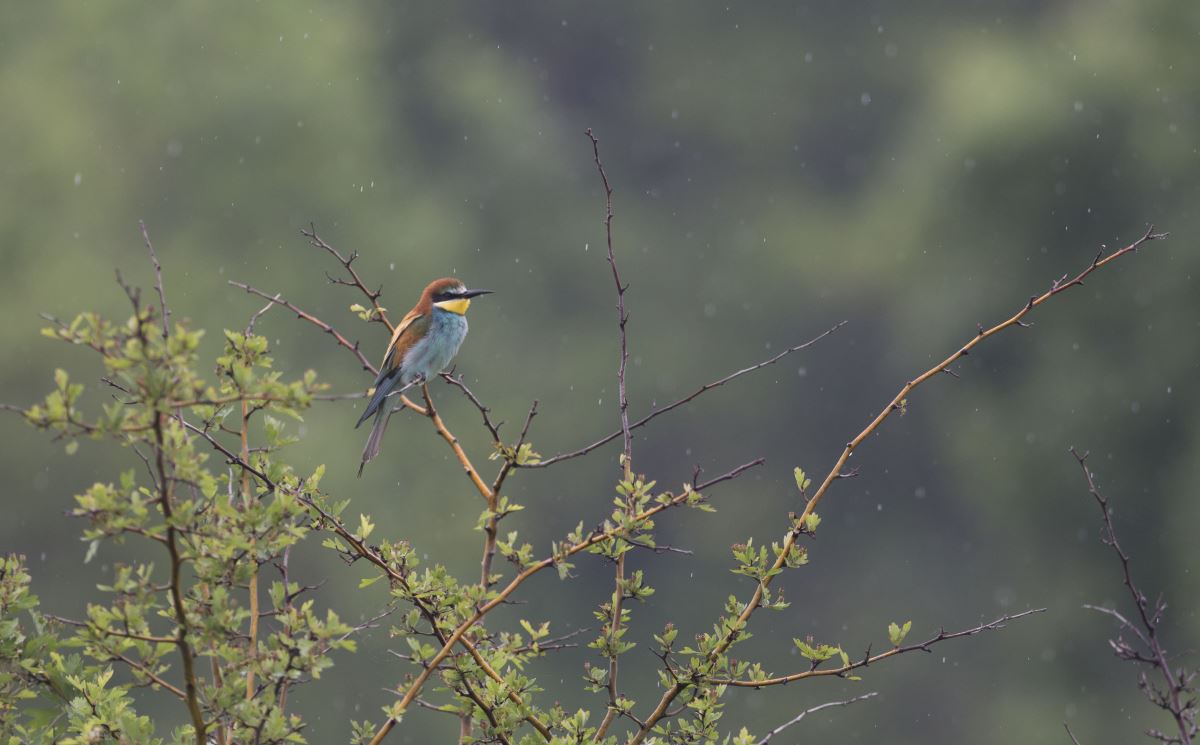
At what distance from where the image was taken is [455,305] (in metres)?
4.66

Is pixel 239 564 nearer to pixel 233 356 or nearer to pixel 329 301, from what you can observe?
pixel 233 356

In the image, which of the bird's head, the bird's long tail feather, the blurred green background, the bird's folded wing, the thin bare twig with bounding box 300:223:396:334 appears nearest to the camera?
the thin bare twig with bounding box 300:223:396:334

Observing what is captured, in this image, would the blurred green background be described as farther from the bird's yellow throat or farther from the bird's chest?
the bird's chest

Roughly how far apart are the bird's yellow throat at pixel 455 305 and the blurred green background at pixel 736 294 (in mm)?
9858

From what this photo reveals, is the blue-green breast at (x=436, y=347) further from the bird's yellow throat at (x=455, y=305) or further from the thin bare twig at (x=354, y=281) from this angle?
the thin bare twig at (x=354, y=281)

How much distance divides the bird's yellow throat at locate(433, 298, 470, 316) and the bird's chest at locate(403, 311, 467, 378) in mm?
26

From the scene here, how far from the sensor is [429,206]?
55.8ft

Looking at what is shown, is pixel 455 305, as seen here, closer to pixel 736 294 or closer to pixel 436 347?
pixel 436 347

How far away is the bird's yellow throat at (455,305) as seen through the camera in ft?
15.1

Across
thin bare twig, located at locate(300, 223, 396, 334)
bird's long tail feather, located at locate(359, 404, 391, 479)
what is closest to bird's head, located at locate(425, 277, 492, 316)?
bird's long tail feather, located at locate(359, 404, 391, 479)

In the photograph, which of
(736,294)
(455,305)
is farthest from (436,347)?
(736,294)

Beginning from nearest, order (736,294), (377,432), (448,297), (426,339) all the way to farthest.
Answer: (377,432), (426,339), (448,297), (736,294)

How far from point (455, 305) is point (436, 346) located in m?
0.29

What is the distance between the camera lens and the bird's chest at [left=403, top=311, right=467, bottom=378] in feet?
14.2
